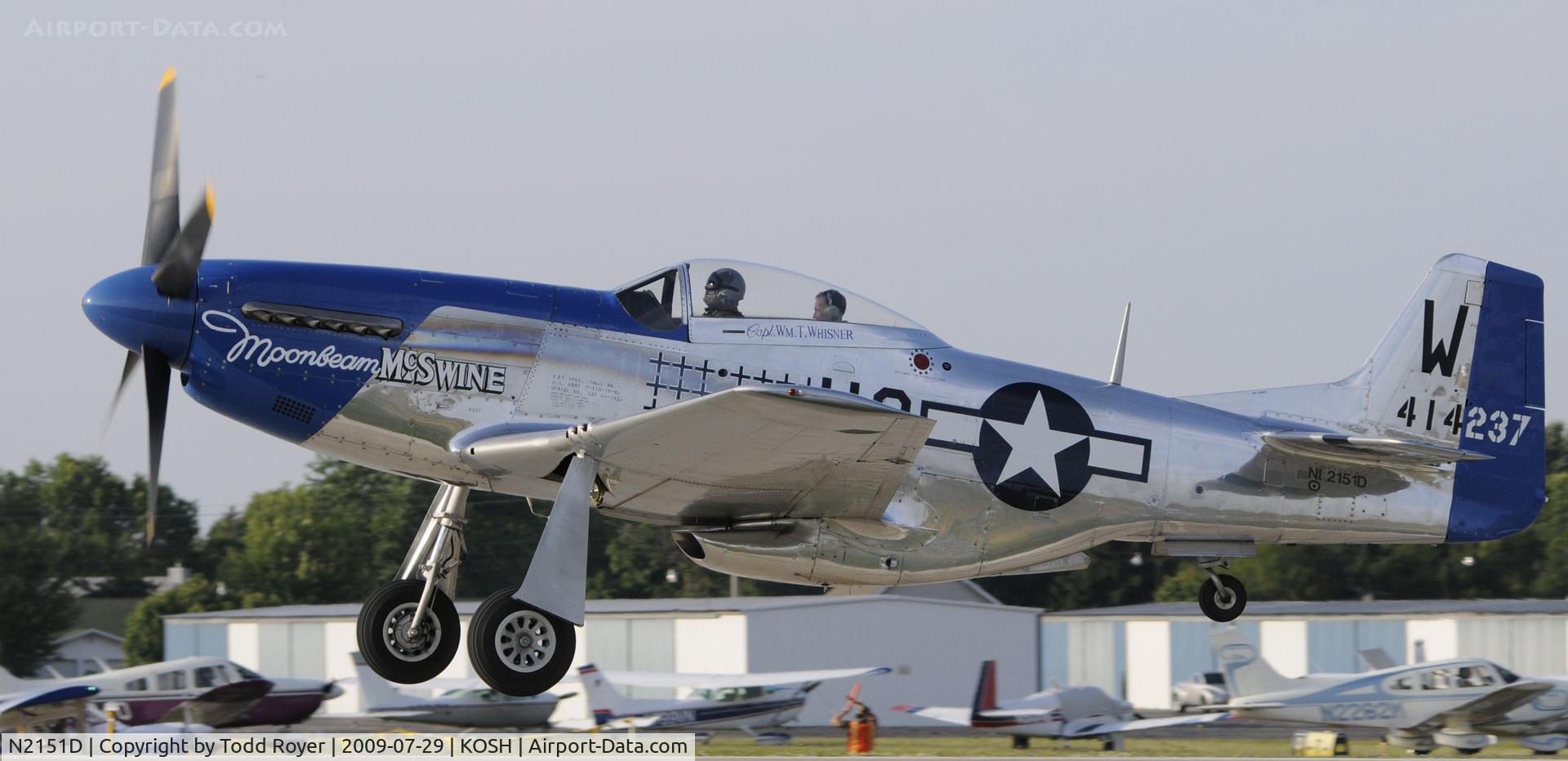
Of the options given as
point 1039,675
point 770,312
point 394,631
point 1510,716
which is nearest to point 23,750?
point 394,631

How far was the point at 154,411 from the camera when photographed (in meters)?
9.40

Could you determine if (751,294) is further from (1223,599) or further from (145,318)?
(1223,599)

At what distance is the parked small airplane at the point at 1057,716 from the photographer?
86.6 feet

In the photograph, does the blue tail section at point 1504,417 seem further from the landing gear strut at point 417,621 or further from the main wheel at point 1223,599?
the landing gear strut at point 417,621

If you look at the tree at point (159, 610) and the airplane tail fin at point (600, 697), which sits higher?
the airplane tail fin at point (600, 697)

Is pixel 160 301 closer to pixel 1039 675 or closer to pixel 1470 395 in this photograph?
pixel 1470 395

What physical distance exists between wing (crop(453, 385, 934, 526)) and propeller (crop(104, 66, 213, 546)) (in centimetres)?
175

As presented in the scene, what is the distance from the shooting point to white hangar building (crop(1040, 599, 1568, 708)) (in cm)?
3216

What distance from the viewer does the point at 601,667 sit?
33.4m

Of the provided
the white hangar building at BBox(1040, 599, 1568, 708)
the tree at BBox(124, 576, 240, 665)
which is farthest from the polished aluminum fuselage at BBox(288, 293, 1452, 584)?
the tree at BBox(124, 576, 240, 665)

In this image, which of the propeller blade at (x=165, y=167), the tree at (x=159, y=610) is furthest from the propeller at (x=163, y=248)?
the tree at (x=159, y=610)

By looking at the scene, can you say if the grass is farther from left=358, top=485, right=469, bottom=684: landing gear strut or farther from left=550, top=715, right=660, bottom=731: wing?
left=358, top=485, right=469, bottom=684: landing gear strut

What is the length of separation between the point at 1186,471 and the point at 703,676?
58.9 ft

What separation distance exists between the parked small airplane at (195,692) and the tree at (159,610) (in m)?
20.7
